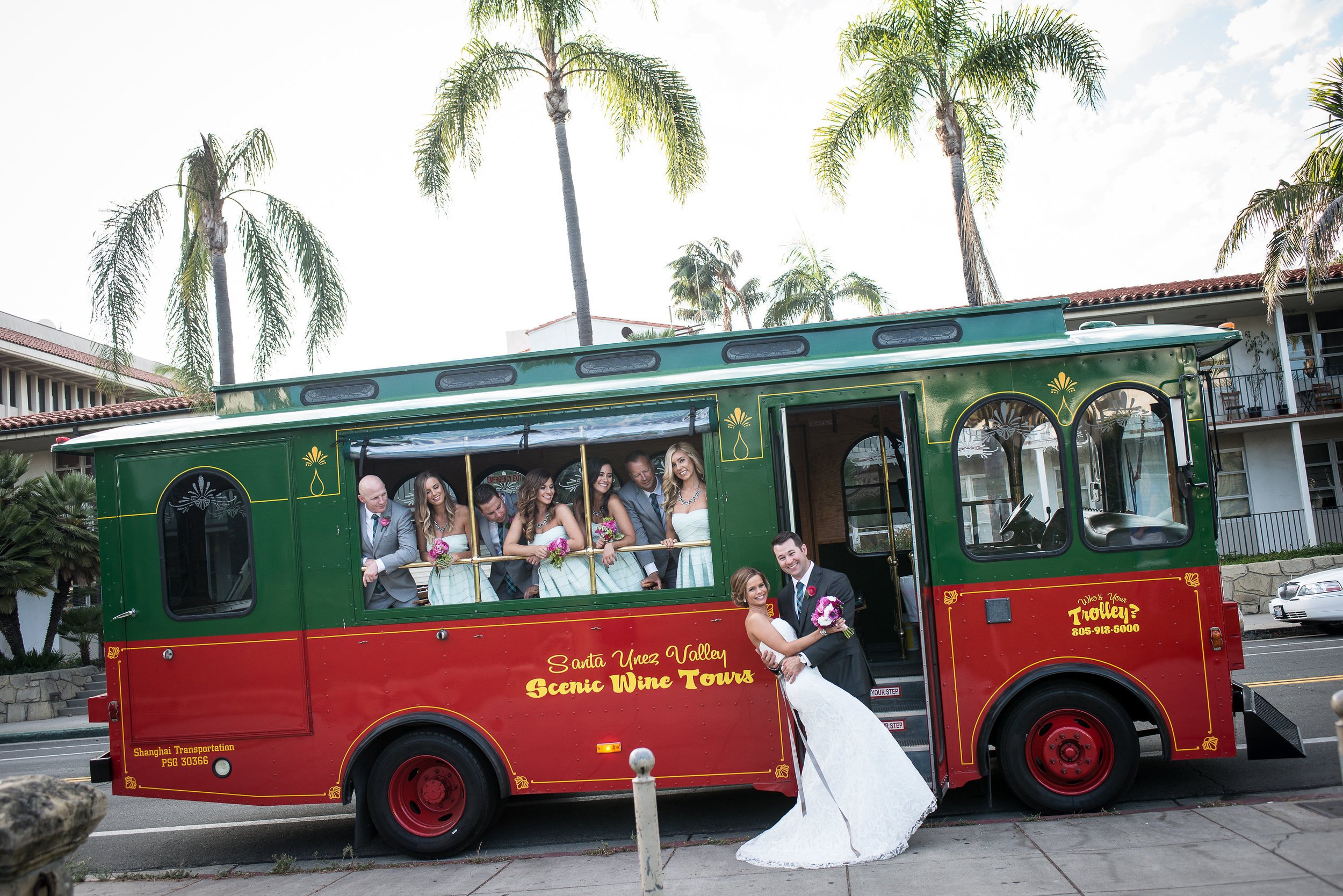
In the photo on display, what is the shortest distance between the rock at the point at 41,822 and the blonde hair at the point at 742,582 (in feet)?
11.8

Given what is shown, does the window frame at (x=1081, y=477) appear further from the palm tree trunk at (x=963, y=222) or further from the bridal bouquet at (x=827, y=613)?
the palm tree trunk at (x=963, y=222)

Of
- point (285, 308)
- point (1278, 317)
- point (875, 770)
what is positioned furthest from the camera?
point (1278, 317)

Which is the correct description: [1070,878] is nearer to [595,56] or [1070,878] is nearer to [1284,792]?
[1284,792]

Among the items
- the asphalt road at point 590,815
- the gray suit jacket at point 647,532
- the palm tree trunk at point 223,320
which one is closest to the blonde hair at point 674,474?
the gray suit jacket at point 647,532

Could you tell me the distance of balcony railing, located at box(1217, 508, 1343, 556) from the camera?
19391 millimetres

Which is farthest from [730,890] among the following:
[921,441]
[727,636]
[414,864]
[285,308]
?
[285,308]

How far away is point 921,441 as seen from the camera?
6383 mm

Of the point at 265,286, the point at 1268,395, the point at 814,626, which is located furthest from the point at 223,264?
the point at 1268,395

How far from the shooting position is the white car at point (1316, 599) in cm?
1345

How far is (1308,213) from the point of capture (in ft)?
55.4

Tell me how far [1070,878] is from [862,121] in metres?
13.5

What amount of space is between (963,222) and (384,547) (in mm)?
12360

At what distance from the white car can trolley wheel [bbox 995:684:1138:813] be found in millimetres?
9712

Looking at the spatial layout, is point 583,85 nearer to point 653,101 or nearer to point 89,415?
point 653,101
